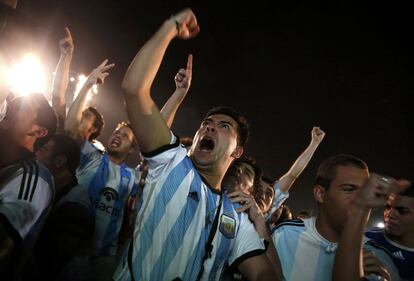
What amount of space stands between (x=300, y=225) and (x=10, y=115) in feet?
10.1

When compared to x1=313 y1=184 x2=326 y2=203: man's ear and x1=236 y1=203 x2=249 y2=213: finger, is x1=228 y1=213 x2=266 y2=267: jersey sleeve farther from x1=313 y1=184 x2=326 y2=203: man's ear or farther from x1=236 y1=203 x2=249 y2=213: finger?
x1=313 y1=184 x2=326 y2=203: man's ear

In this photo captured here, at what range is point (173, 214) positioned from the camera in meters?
2.41

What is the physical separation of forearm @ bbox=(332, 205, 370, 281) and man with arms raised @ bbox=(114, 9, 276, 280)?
0.56 m

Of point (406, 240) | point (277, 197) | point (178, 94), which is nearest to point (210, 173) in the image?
point (178, 94)

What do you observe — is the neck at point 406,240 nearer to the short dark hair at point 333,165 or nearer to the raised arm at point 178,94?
the short dark hair at point 333,165

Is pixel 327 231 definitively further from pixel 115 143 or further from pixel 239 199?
pixel 115 143

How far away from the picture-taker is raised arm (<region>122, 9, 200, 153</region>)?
2188mm

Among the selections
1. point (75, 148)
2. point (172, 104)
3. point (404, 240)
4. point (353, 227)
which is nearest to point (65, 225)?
point (75, 148)

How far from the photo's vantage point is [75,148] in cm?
394

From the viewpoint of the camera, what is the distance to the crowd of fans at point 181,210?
2.30 metres

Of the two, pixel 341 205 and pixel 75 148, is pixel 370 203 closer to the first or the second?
pixel 341 205

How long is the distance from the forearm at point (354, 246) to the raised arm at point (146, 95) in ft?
4.96

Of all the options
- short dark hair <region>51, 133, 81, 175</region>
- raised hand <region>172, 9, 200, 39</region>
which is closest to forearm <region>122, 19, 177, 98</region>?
raised hand <region>172, 9, 200, 39</region>

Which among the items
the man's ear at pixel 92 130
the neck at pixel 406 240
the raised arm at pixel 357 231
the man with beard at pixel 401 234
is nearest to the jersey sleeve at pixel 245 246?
the raised arm at pixel 357 231
